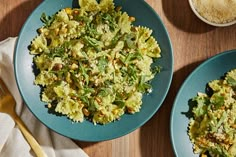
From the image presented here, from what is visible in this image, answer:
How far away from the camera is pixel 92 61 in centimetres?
145

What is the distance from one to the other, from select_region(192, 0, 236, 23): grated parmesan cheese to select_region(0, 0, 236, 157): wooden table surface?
48 millimetres

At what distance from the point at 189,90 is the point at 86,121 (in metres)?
0.33

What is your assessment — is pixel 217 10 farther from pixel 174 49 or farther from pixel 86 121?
pixel 86 121

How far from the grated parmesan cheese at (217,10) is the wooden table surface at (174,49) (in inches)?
1.9

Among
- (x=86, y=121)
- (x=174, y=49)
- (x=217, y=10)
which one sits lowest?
(x=86, y=121)

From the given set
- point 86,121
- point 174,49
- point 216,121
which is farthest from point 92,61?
point 216,121

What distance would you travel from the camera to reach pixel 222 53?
1.49m

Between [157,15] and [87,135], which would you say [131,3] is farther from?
[87,135]

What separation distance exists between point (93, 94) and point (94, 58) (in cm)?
11

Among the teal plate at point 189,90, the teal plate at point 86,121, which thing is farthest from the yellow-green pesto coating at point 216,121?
the teal plate at point 86,121

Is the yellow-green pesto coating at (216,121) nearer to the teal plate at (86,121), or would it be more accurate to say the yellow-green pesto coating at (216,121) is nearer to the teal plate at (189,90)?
the teal plate at (189,90)

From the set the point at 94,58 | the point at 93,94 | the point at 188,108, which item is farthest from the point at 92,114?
the point at 188,108

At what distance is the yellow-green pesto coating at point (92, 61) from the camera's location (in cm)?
146

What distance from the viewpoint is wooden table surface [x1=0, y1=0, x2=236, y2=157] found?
157 cm
